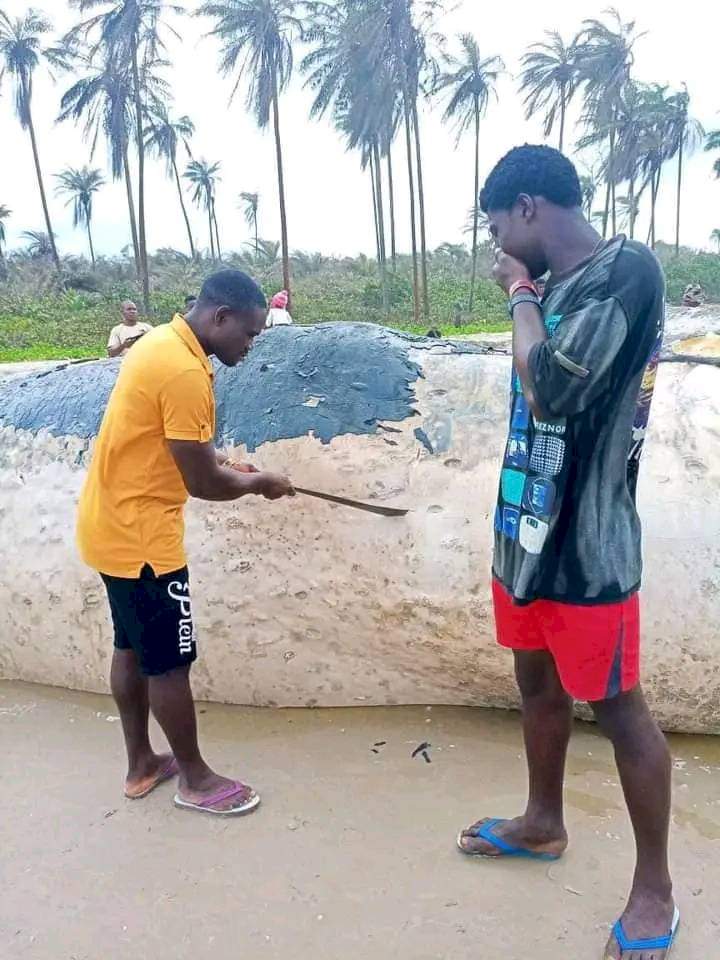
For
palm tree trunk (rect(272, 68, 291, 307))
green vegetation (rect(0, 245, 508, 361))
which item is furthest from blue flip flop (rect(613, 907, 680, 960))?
palm tree trunk (rect(272, 68, 291, 307))

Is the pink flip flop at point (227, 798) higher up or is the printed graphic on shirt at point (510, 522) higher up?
the printed graphic on shirt at point (510, 522)

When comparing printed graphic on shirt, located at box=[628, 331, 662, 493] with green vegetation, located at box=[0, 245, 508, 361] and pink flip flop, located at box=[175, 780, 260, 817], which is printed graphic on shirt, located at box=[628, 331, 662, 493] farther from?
green vegetation, located at box=[0, 245, 508, 361]

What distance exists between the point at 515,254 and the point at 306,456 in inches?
51.4

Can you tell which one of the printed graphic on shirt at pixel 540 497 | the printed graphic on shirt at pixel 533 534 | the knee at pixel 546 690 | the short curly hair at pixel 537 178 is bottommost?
the knee at pixel 546 690

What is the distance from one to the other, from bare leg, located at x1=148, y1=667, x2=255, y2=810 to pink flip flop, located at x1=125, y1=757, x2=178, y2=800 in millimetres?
128

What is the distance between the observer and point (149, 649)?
7.62 ft

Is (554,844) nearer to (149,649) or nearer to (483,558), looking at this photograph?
(483,558)

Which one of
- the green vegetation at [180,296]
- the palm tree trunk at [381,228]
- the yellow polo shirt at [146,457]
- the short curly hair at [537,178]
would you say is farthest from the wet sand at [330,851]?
the palm tree trunk at [381,228]

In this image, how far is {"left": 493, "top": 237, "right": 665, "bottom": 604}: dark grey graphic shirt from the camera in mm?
1561

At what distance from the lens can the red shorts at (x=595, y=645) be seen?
1.71m

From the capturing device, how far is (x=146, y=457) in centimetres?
225

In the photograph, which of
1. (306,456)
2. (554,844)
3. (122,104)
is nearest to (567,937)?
(554,844)

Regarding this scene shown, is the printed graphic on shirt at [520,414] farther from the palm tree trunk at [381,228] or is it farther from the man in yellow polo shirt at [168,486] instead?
the palm tree trunk at [381,228]

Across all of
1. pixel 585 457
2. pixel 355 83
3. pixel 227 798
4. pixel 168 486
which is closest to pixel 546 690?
pixel 585 457
